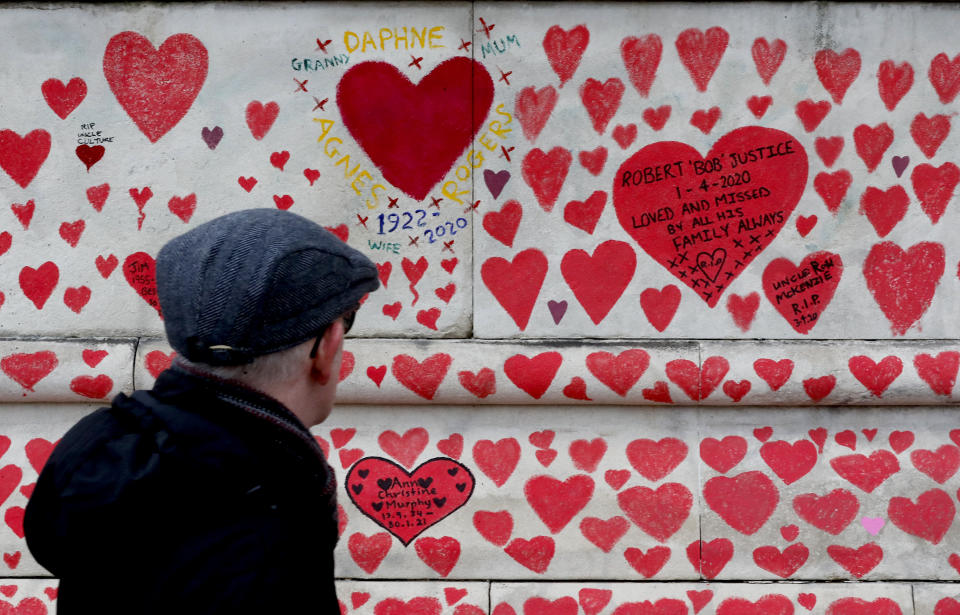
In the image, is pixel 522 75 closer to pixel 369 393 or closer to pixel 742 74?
pixel 742 74

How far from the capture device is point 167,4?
3.43m

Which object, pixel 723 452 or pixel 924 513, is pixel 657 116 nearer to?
pixel 723 452

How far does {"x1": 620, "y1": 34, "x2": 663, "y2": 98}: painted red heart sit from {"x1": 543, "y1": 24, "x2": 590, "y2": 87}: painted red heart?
155 mm

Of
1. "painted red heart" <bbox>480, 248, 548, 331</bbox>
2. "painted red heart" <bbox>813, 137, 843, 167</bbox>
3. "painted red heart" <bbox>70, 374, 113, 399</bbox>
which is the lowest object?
"painted red heart" <bbox>70, 374, 113, 399</bbox>

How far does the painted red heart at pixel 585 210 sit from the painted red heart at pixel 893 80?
1150 mm

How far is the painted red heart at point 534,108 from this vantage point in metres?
3.44

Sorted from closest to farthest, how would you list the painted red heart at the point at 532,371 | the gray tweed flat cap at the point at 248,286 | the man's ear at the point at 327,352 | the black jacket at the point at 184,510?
the black jacket at the point at 184,510 → the gray tweed flat cap at the point at 248,286 → the man's ear at the point at 327,352 → the painted red heart at the point at 532,371

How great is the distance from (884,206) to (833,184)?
0.73ft

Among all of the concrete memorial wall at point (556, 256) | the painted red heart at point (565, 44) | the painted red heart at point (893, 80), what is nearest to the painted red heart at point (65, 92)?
the concrete memorial wall at point (556, 256)

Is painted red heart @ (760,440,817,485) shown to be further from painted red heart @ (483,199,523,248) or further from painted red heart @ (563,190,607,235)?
painted red heart @ (483,199,523,248)

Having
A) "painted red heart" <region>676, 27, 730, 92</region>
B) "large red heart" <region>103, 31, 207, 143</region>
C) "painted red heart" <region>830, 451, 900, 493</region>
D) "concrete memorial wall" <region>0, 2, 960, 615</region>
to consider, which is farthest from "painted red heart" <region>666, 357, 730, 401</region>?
"large red heart" <region>103, 31, 207, 143</region>

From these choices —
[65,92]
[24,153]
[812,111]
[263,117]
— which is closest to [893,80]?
[812,111]

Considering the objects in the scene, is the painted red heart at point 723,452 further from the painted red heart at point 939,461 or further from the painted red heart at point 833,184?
the painted red heart at point 833,184

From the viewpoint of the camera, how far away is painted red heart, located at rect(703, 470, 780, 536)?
3.45 meters
